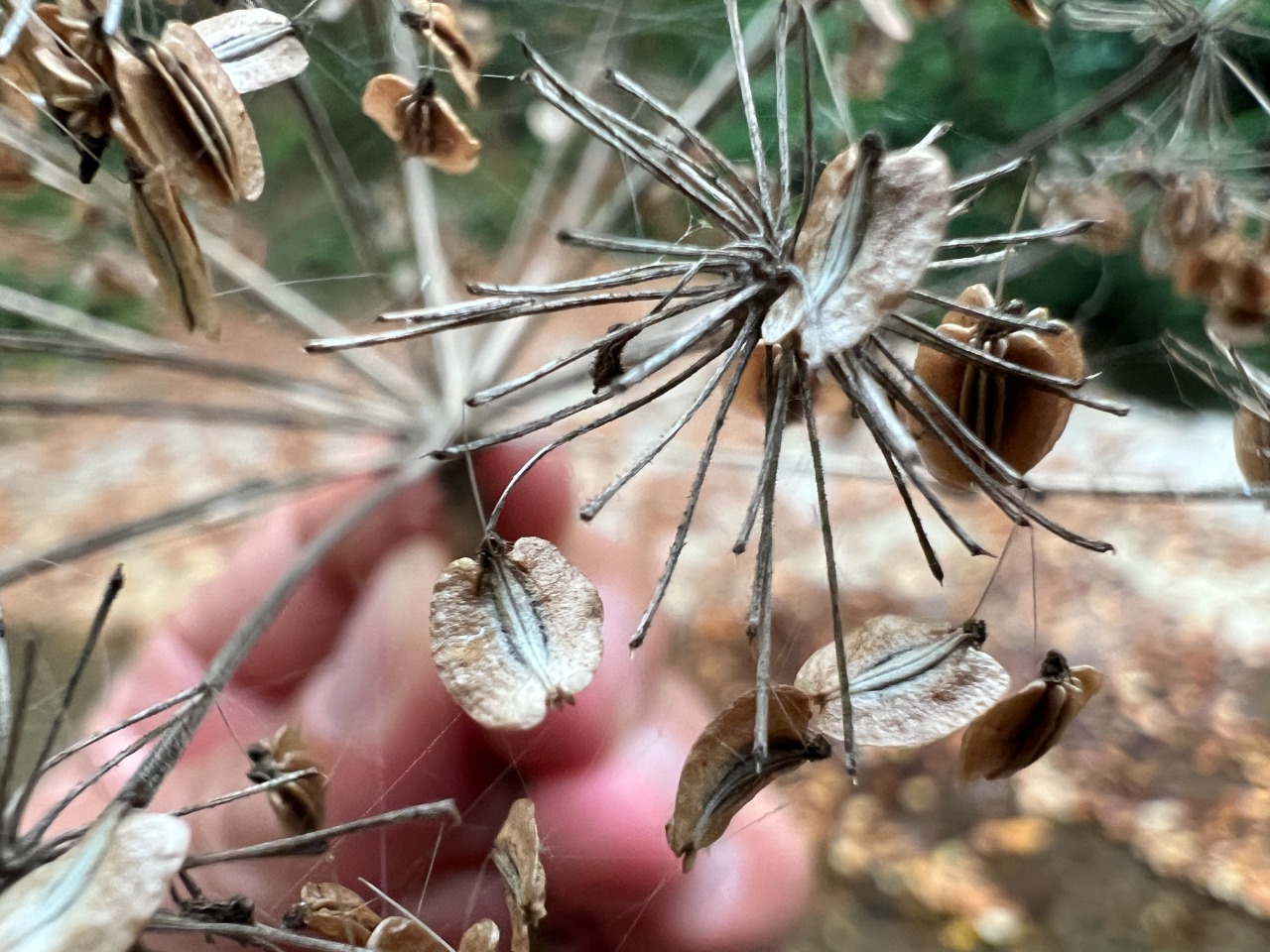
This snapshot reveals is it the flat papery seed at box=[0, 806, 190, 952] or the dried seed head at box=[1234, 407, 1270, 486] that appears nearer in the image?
the flat papery seed at box=[0, 806, 190, 952]

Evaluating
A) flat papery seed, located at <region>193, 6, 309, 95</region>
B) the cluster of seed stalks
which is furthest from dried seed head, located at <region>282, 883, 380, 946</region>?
flat papery seed, located at <region>193, 6, 309, 95</region>

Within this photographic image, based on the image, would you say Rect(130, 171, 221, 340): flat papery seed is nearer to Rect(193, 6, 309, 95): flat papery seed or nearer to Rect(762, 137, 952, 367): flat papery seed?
Rect(193, 6, 309, 95): flat papery seed

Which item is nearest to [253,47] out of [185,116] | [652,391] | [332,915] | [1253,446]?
[185,116]

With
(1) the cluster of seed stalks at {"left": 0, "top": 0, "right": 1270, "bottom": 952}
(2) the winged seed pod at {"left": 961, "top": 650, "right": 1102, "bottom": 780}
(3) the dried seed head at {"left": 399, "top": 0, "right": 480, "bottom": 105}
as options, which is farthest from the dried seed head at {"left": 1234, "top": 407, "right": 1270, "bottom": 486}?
(3) the dried seed head at {"left": 399, "top": 0, "right": 480, "bottom": 105}

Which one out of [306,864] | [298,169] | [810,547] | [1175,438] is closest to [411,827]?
[306,864]

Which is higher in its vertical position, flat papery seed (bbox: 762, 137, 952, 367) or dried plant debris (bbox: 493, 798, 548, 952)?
flat papery seed (bbox: 762, 137, 952, 367)

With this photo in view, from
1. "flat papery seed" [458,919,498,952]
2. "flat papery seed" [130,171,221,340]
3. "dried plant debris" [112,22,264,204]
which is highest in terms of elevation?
"dried plant debris" [112,22,264,204]

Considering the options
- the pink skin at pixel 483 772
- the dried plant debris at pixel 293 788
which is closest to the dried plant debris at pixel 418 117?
the pink skin at pixel 483 772
